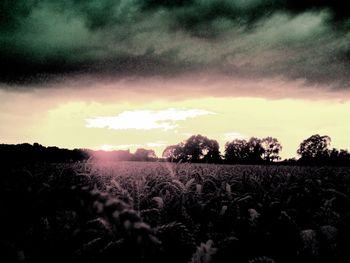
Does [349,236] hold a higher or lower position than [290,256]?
higher

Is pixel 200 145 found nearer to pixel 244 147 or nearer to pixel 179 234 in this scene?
pixel 244 147

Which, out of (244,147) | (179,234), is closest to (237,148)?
(244,147)

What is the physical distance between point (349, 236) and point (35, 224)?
4176mm

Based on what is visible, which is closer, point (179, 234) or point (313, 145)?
point (179, 234)

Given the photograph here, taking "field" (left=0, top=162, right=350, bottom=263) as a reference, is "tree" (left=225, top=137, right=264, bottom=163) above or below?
above

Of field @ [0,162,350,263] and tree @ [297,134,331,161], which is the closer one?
field @ [0,162,350,263]

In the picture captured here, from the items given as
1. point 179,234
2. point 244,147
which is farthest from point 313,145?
point 179,234

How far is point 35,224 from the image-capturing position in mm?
4504

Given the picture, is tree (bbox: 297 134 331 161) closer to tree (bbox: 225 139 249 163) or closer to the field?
tree (bbox: 225 139 249 163)

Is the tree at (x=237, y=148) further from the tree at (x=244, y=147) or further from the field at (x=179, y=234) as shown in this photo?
the field at (x=179, y=234)

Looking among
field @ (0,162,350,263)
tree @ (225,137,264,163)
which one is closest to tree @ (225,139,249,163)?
tree @ (225,137,264,163)

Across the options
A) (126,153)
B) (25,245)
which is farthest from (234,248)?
(126,153)

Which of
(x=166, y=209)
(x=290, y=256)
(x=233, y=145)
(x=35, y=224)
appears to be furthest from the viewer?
(x=233, y=145)

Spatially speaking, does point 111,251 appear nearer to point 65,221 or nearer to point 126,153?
point 65,221
